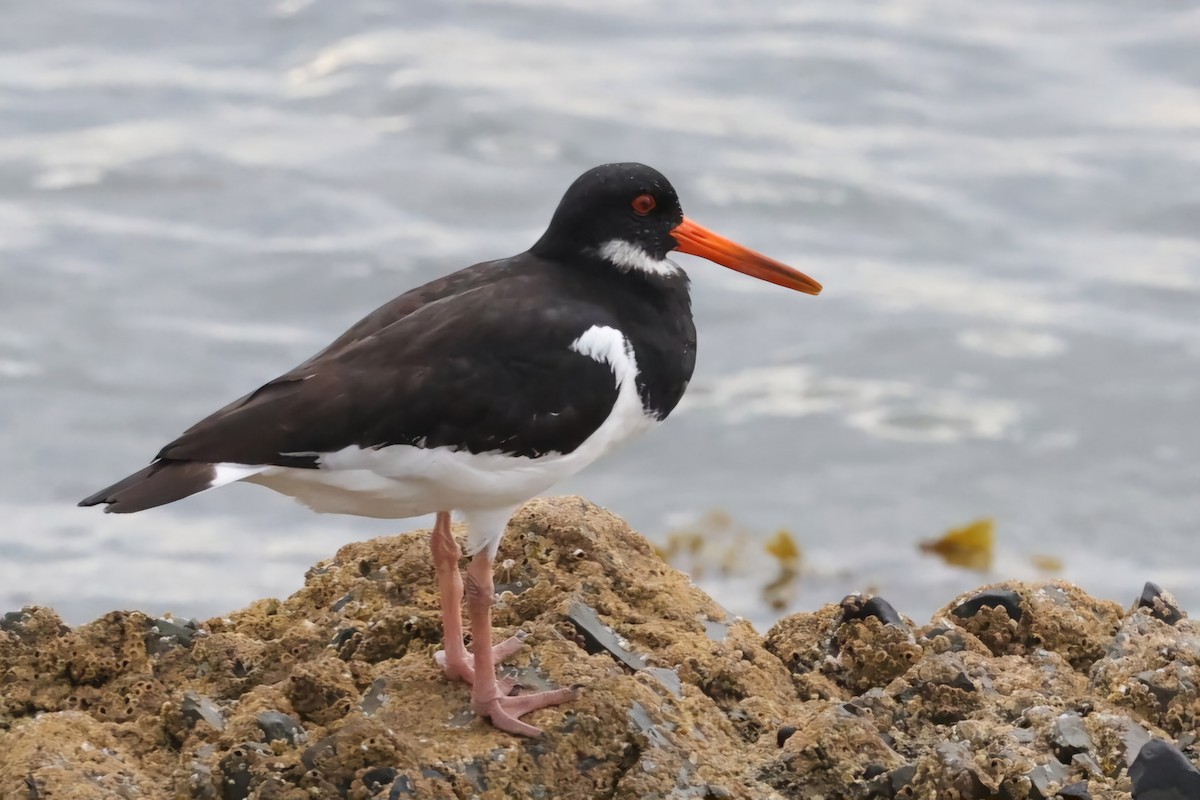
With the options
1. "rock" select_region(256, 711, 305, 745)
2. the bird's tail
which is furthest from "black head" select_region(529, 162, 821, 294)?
"rock" select_region(256, 711, 305, 745)

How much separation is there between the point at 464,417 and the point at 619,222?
3.20ft

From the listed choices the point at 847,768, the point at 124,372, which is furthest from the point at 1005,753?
the point at 124,372

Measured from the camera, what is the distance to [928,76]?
1365 cm

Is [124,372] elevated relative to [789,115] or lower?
lower

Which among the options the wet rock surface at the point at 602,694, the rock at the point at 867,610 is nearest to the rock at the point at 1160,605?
the wet rock surface at the point at 602,694

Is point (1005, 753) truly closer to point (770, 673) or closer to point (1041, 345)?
point (770, 673)

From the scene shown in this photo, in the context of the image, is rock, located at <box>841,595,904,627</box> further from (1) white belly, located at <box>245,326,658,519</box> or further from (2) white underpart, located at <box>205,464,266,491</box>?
(2) white underpart, located at <box>205,464,266,491</box>

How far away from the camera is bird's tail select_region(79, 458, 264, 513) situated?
443 centimetres

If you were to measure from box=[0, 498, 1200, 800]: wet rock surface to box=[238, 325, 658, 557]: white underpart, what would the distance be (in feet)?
1.42

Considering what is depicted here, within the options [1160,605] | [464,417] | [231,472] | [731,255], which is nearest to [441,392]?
[464,417]

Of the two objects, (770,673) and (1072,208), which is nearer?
(770,673)

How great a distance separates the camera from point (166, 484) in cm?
451

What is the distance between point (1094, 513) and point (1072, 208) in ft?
10.4

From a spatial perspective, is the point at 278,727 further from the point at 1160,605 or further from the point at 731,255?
the point at 1160,605
